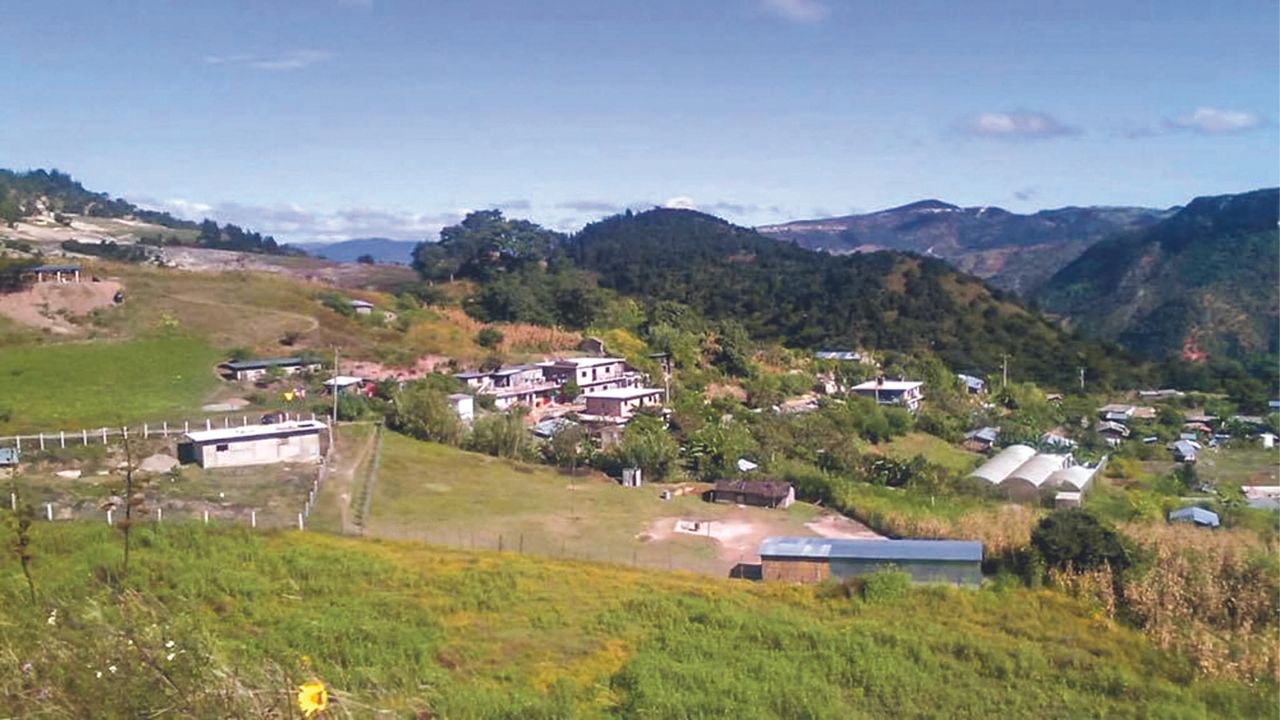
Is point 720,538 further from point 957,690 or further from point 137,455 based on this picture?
point 137,455

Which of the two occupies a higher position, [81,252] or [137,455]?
[81,252]

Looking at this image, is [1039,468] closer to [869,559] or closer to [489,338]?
[869,559]

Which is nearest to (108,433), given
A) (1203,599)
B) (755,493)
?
(755,493)

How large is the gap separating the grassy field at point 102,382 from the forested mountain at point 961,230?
127 meters

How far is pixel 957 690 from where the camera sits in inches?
382

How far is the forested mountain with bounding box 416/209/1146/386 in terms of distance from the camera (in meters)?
41.8

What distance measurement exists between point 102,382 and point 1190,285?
241 feet

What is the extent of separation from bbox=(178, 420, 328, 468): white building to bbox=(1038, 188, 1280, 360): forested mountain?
5642 centimetres

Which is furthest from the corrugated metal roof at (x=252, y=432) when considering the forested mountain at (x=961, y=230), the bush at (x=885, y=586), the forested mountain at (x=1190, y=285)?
the forested mountain at (x=961, y=230)

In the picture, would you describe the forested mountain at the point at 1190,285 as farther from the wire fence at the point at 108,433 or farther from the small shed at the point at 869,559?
the wire fence at the point at 108,433

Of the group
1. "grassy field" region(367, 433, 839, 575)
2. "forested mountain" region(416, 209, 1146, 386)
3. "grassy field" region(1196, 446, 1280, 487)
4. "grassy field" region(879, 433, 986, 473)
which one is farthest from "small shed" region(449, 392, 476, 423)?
"grassy field" region(1196, 446, 1280, 487)

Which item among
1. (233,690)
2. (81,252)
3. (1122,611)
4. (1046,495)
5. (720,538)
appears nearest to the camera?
(233,690)

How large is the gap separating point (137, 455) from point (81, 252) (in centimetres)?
3283

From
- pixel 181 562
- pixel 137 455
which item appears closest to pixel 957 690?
pixel 181 562
